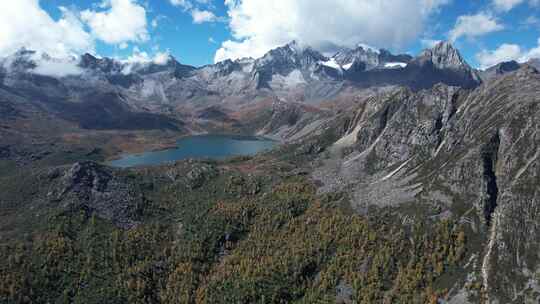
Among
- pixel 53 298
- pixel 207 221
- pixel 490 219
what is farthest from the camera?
pixel 207 221

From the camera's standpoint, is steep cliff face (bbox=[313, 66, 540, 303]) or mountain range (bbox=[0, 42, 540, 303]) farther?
mountain range (bbox=[0, 42, 540, 303])

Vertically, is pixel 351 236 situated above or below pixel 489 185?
below

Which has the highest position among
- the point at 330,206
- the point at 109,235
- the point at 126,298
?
the point at 330,206

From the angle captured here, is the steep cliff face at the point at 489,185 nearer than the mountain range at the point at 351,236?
Yes

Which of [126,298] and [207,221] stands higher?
[207,221]

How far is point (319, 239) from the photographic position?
154625 millimetres

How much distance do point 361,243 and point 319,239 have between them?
59.2ft

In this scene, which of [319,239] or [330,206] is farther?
[330,206]

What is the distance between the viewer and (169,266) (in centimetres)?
15825

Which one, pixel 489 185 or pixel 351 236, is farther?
pixel 351 236

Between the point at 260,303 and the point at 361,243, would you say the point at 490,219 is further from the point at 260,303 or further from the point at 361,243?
the point at 260,303

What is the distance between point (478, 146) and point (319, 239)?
7045cm

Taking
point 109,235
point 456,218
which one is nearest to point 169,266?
point 109,235

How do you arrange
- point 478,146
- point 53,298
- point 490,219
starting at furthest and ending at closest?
point 478,146 < point 53,298 < point 490,219
